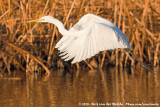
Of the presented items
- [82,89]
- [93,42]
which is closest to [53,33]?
[82,89]

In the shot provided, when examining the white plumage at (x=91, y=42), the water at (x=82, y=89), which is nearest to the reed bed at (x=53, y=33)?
the water at (x=82, y=89)

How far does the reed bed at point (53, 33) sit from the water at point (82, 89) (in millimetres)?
671

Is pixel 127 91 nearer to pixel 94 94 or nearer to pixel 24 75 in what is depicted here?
pixel 94 94

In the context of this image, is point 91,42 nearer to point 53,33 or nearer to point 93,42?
point 93,42

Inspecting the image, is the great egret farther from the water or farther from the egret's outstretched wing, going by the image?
the water

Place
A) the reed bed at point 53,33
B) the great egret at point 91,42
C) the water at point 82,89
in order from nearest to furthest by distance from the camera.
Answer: the great egret at point 91,42 → the water at point 82,89 → the reed bed at point 53,33

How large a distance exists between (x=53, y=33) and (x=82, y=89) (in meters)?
2.55

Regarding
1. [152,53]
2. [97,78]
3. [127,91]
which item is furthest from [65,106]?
[152,53]

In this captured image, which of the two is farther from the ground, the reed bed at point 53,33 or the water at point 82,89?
the reed bed at point 53,33

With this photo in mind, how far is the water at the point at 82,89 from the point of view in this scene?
6.03m

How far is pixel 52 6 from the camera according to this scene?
31.6ft

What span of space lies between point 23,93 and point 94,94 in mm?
1207

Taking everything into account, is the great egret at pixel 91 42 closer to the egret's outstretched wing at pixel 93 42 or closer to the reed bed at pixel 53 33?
the egret's outstretched wing at pixel 93 42

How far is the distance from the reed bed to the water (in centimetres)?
67
